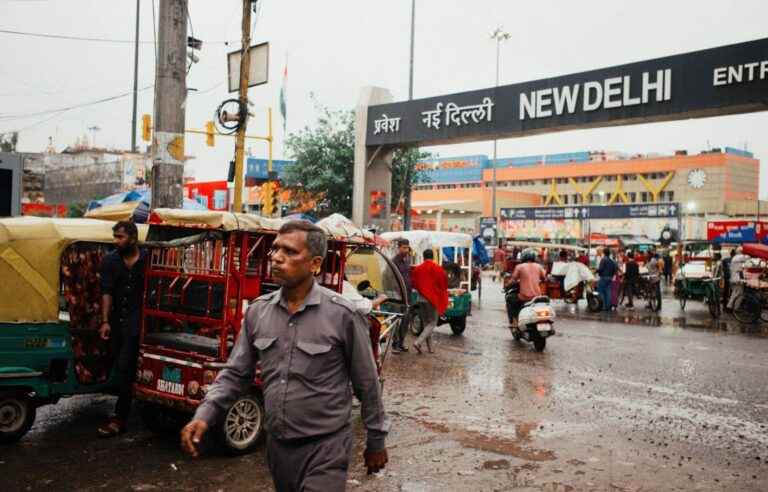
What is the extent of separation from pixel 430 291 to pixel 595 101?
379 inches

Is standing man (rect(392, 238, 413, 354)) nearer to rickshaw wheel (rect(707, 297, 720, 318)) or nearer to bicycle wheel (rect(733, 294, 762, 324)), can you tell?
bicycle wheel (rect(733, 294, 762, 324))

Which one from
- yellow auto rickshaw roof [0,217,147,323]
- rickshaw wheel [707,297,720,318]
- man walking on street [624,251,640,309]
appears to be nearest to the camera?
yellow auto rickshaw roof [0,217,147,323]

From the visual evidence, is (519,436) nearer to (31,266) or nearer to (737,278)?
(31,266)

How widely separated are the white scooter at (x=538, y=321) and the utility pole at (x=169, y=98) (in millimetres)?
6560

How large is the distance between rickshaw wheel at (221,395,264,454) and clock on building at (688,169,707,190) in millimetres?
83614

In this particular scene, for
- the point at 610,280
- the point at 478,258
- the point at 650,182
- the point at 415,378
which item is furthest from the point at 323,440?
the point at 650,182

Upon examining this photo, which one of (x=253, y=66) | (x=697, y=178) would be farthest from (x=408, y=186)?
(x=697, y=178)

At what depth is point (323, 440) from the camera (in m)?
3.01

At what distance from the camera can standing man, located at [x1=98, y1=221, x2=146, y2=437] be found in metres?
6.28

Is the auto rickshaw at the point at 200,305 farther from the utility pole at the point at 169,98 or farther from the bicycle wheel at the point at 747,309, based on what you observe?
the bicycle wheel at the point at 747,309

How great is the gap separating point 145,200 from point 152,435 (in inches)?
277

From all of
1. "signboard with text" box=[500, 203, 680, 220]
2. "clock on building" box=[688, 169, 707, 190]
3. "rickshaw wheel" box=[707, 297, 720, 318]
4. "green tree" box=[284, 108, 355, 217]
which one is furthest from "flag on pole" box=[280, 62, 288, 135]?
"clock on building" box=[688, 169, 707, 190]

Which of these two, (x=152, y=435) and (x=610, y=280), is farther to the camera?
(x=610, y=280)

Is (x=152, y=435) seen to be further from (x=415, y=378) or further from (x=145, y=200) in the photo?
(x=145, y=200)
